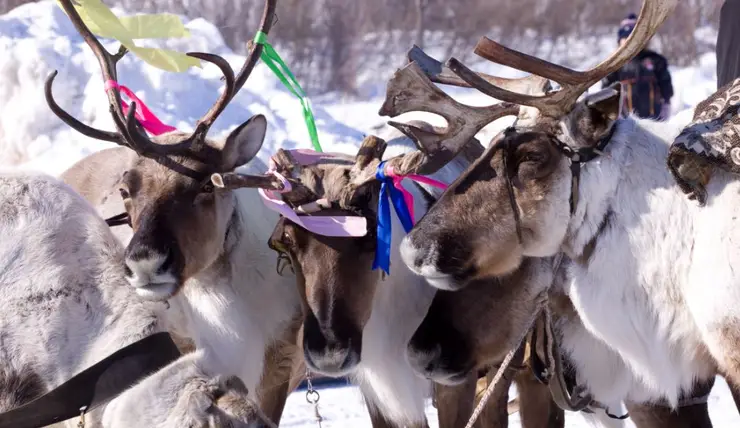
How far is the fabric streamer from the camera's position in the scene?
405 centimetres

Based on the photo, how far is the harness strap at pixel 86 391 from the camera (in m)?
3.05

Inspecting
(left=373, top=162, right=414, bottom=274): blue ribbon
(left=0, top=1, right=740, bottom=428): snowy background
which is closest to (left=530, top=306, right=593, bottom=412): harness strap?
(left=373, top=162, right=414, bottom=274): blue ribbon

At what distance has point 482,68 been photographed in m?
15.9

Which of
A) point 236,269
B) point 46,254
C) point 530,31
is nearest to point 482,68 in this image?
point 530,31

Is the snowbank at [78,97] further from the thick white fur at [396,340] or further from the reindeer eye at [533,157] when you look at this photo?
the reindeer eye at [533,157]

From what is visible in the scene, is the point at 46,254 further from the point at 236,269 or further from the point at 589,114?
the point at 589,114

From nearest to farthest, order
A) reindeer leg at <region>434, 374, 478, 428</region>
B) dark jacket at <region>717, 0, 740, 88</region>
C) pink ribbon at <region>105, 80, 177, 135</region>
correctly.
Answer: reindeer leg at <region>434, 374, 478, 428</region> → pink ribbon at <region>105, 80, 177, 135</region> → dark jacket at <region>717, 0, 740, 88</region>

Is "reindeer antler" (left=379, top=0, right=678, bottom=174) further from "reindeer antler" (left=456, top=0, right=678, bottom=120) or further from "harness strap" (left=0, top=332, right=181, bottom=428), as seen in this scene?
"harness strap" (left=0, top=332, right=181, bottom=428)

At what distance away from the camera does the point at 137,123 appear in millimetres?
4574

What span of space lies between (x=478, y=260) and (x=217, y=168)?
1399 millimetres

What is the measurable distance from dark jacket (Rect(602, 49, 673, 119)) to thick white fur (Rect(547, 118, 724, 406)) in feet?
21.4

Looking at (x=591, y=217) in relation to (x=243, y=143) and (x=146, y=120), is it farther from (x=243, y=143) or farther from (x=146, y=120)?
(x=146, y=120)

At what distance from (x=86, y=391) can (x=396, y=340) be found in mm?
1589

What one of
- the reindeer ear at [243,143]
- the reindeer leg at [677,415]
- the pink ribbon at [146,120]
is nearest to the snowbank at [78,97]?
the pink ribbon at [146,120]
